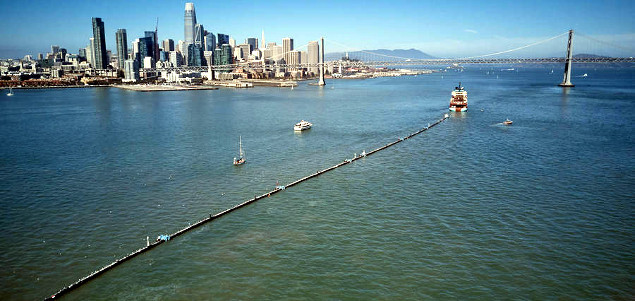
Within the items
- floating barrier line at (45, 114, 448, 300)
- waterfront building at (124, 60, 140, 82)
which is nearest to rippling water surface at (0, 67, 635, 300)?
floating barrier line at (45, 114, 448, 300)

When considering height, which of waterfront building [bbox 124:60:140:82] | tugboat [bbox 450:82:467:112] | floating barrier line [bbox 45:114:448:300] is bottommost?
floating barrier line [bbox 45:114:448:300]

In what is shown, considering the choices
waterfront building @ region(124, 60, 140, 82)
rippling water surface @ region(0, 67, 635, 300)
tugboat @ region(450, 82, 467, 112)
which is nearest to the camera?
rippling water surface @ region(0, 67, 635, 300)

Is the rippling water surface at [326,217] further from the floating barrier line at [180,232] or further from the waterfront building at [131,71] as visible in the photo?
the waterfront building at [131,71]

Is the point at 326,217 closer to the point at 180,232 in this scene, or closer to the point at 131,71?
the point at 180,232

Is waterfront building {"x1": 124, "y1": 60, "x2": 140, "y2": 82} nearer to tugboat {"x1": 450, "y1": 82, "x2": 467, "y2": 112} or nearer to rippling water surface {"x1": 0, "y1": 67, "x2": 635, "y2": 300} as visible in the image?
rippling water surface {"x1": 0, "y1": 67, "x2": 635, "y2": 300}

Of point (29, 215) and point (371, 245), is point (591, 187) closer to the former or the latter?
point (371, 245)

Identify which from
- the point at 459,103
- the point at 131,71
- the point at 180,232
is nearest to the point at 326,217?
the point at 180,232

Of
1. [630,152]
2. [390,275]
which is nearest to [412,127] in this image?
[630,152]

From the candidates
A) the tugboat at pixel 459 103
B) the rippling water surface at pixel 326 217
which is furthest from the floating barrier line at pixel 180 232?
the tugboat at pixel 459 103
